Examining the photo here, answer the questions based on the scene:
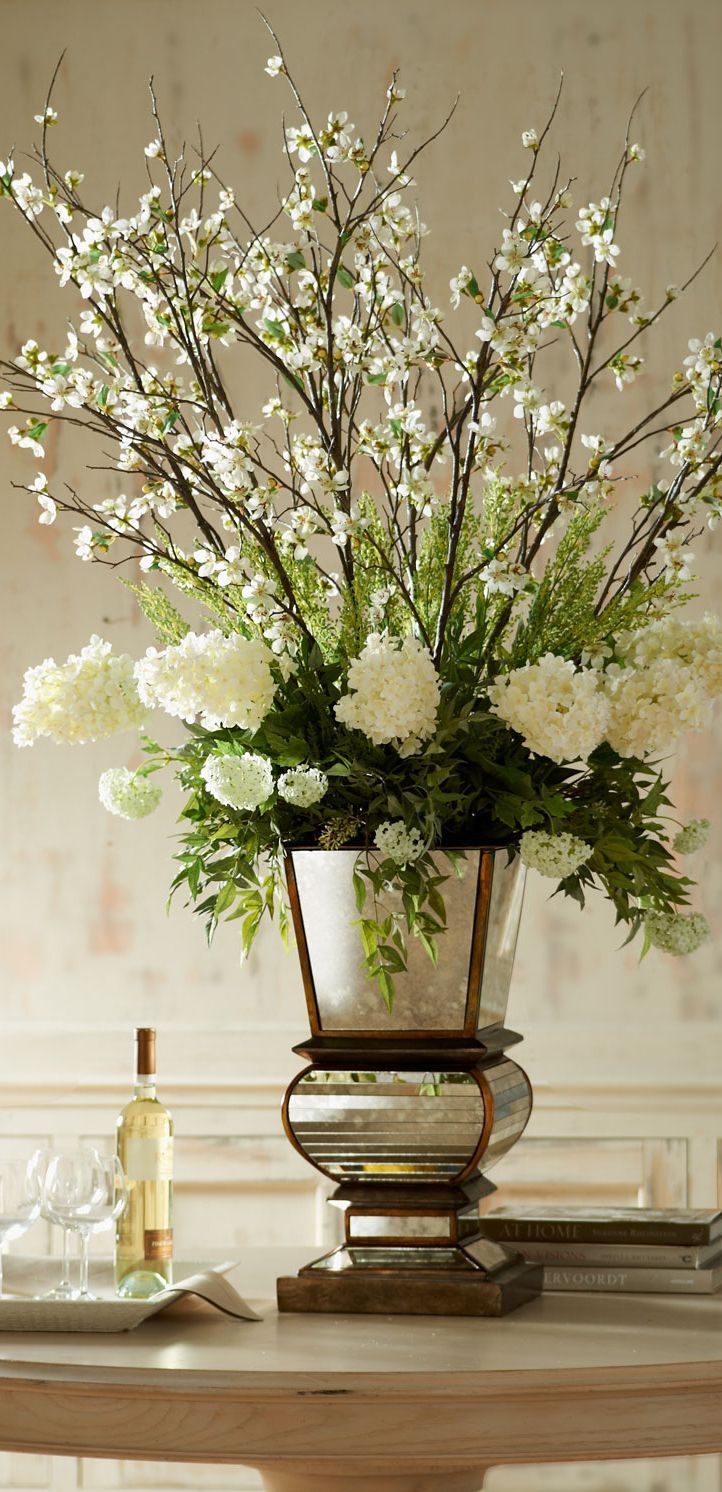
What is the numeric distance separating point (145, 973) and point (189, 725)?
68.3 inches

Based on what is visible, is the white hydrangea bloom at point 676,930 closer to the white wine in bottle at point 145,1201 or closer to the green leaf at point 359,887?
the green leaf at point 359,887

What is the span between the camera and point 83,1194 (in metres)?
1.56

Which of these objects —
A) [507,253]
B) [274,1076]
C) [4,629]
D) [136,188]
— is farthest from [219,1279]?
[136,188]

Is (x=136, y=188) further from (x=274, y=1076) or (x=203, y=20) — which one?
(x=274, y=1076)

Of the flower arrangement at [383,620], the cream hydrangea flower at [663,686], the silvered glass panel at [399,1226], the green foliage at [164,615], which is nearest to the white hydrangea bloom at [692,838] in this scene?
the flower arrangement at [383,620]

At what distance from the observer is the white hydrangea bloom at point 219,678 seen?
1506mm

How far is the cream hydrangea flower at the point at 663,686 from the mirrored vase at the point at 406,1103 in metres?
0.18

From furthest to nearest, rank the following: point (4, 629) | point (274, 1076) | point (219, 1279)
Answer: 1. point (4, 629)
2. point (274, 1076)
3. point (219, 1279)

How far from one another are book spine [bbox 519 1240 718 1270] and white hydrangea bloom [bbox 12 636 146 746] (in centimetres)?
68

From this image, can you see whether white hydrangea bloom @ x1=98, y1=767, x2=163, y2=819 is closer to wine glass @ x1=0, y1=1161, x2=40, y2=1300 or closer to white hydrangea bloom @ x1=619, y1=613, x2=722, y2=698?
wine glass @ x1=0, y1=1161, x2=40, y2=1300

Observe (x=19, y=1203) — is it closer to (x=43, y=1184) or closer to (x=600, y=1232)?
(x=43, y=1184)

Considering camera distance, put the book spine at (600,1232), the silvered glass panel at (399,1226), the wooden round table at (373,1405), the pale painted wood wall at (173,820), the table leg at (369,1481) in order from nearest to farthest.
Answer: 1. the wooden round table at (373,1405)
2. the table leg at (369,1481)
3. the silvered glass panel at (399,1226)
4. the book spine at (600,1232)
5. the pale painted wood wall at (173,820)

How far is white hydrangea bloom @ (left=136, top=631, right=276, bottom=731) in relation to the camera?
151 centimetres

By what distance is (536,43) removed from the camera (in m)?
3.31
